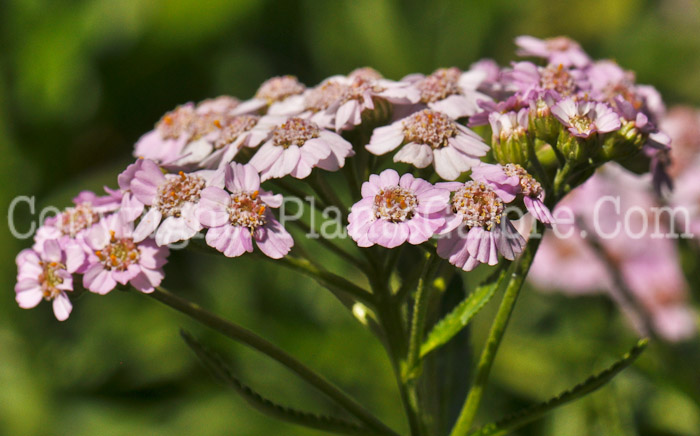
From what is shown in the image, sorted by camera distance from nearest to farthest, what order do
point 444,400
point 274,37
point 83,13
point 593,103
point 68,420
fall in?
point 593,103, point 444,400, point 68,420, point 83,13, point 274,37

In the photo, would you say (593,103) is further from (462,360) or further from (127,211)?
(127,211)

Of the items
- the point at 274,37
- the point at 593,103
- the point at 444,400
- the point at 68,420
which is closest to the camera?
the point at 593,103

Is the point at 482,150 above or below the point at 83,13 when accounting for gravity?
above

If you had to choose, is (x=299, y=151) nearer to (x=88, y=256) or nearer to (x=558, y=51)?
(x=88, y=256)

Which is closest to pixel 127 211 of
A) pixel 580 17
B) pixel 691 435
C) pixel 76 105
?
pixel 691 435

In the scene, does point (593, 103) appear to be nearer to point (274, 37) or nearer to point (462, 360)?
point (462, 360)

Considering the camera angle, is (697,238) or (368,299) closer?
(368,299)

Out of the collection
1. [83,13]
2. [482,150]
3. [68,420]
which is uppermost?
[482,150]

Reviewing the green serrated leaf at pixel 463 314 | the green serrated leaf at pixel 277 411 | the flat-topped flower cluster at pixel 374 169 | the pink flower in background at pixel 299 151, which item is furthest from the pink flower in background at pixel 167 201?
the green serrated leaf at pixel 463 314
